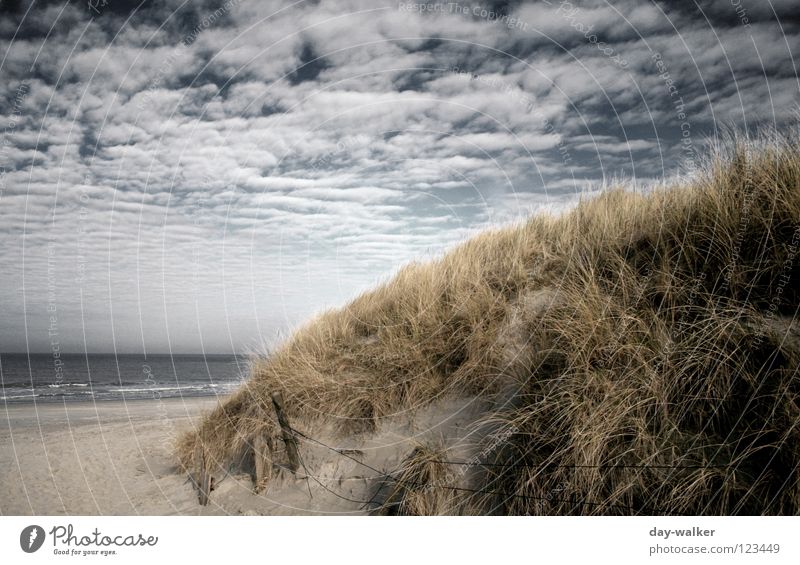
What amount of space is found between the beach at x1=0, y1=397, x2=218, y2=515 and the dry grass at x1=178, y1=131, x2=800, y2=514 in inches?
18.3

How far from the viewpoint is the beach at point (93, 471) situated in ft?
12.7

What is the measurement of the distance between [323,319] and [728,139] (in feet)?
14.6

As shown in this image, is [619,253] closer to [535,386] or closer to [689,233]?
[689,233]

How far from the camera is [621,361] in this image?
9.20 ft

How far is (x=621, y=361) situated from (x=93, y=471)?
5.86m

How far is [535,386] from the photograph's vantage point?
301cm

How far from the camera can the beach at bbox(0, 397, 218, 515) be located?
3.88 metres

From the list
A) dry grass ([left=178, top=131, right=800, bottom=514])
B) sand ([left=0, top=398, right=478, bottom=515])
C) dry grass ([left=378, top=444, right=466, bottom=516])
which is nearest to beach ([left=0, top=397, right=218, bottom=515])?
sand ([left=0, top=398, right=478, bottom=515])

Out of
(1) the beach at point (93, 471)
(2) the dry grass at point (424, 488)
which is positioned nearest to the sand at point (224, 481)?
(1) the beach at point (93, 471)

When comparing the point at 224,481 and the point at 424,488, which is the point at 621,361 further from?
the point at 224,481

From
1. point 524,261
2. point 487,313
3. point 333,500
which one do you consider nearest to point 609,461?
point 487,313

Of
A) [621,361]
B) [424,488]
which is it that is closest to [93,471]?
[424,488]

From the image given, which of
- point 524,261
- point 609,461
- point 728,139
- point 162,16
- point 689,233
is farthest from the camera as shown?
point 524,261

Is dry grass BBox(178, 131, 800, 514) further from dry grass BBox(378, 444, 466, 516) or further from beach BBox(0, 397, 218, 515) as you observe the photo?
beach BBox(0, 397, 218, 515)
